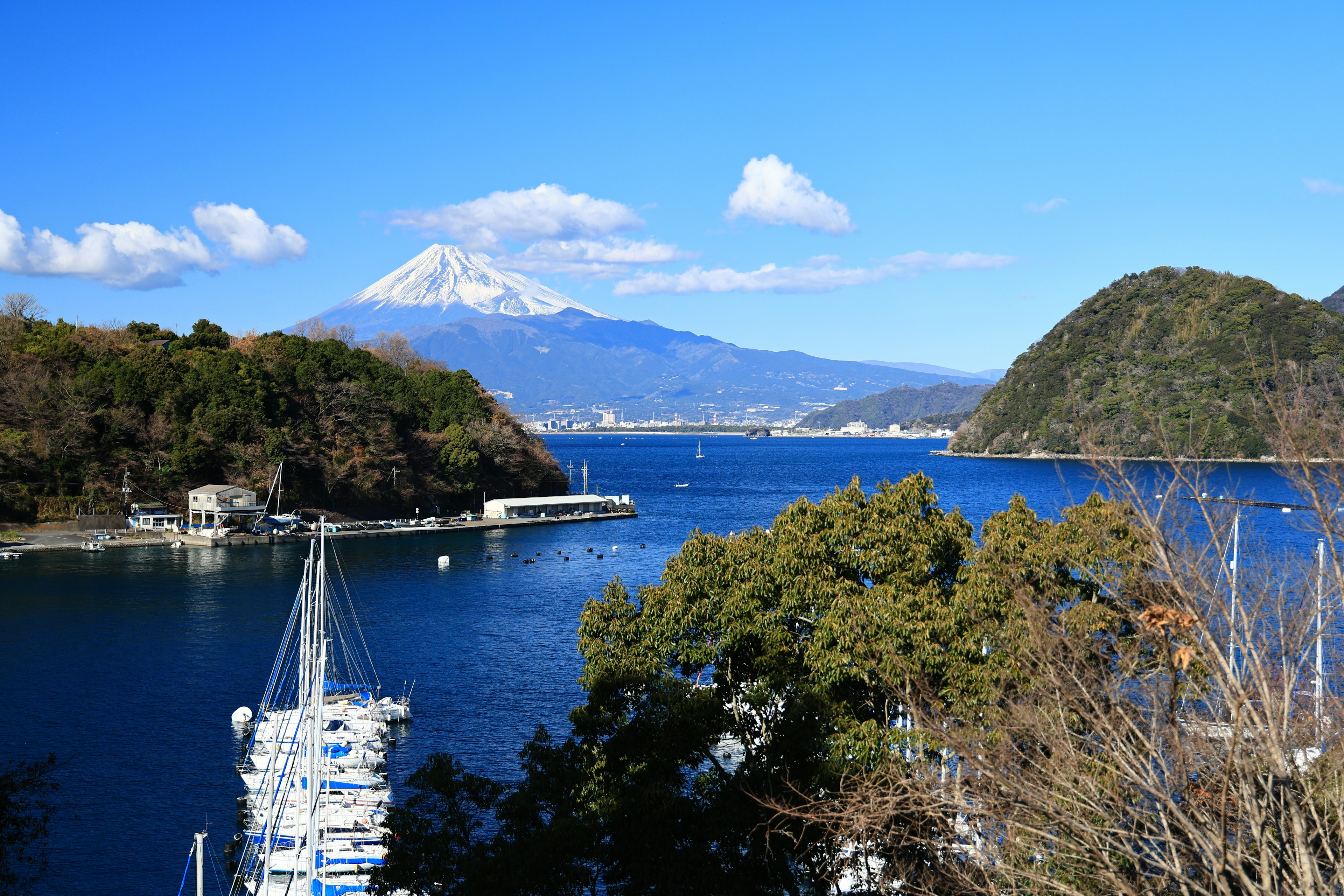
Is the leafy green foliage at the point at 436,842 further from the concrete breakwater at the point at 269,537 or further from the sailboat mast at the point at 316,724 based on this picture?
the concrete breakwater at the point at 269,537

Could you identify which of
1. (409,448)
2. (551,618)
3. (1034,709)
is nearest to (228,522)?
(409,448)

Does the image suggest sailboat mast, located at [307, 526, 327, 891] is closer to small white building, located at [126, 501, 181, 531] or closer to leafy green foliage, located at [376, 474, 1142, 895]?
leafy green foliage, located at [376, 474, 1142, 895]

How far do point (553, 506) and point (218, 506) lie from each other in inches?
890

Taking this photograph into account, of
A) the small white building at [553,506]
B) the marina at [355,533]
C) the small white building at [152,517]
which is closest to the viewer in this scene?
the marina at [355,533]

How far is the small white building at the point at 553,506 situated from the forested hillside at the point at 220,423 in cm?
302

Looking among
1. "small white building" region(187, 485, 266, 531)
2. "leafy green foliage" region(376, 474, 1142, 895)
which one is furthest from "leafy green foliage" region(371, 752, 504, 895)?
"small white building" region(187, 485, 266, 531)

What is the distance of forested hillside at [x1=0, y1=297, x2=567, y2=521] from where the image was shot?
49.7 m

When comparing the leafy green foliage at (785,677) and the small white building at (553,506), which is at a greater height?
the leafy green foliage at (785,677)

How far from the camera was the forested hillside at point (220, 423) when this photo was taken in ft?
163

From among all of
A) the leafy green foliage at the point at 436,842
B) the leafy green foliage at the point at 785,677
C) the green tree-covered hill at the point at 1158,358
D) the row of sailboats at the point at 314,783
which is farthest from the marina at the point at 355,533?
the green tree-covered hill at the point at 1158,358

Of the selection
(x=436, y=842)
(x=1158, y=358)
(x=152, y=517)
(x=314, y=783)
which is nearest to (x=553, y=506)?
(x=152, y=517)

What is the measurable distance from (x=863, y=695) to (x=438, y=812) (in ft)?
15.6

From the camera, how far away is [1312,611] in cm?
612

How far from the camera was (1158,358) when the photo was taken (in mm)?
108500
